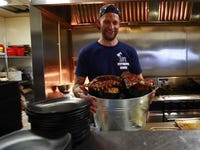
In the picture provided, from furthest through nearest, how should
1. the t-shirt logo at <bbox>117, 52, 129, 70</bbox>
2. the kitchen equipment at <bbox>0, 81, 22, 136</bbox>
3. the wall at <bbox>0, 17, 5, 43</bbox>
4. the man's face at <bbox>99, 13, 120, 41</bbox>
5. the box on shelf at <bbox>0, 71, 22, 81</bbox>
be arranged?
1. the wall at <bbox>0, 17, 5, 43</bbox>
2. the box on shelf at <bbox>0, 71, 22, 81</bbox>
3. the t-shirt logo at <bbox>117, 52, 129, 70</bbox>
4. the man's face at <bbox>99, 13, 120, 41</bbox>
5. the kitchen equipment at <bbox>0, 81, 22, 136</bbox>

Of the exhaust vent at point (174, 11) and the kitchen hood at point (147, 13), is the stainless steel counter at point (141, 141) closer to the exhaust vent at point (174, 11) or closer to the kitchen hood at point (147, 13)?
the kitchen hood at point (147, 13)

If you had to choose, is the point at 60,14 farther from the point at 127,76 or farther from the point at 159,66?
the point at 127,76

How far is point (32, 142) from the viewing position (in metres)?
0.70

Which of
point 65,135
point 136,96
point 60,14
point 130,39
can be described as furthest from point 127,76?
point 130,39

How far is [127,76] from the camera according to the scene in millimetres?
1034

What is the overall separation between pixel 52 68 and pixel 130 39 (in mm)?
1258

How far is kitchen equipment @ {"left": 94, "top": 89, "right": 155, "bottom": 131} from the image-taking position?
2.88 ft

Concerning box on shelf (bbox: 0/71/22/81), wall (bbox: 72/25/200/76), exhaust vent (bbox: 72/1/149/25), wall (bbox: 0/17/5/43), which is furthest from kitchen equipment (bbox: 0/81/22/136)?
wall (bbox: 0/17/5/43)

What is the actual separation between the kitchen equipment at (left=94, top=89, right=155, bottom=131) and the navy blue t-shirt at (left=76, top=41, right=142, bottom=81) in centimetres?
77

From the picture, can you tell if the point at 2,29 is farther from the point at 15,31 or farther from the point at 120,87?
the point at 120,87

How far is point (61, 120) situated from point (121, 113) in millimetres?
250

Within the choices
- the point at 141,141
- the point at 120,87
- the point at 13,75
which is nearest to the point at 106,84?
the point at 120,87

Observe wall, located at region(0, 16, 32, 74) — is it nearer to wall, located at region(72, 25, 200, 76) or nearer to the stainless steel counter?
wall, located at region(72, 25, 200, 76)

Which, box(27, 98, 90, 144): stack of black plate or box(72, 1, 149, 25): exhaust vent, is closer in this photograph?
box(27, 98, 90, 144): stack of black plate
